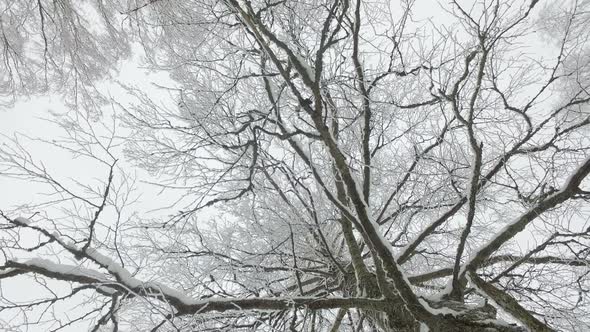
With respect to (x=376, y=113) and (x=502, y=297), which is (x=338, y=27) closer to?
(x=376, y=113)

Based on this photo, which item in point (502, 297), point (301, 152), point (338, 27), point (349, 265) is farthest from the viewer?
point (349, 265)

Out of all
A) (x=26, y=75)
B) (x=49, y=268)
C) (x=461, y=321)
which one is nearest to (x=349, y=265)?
(x=461, y=321)

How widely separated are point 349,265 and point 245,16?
2.96m

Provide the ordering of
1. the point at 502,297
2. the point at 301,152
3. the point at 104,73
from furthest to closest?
the point at 104,73 < the point at 301,152 < the point at 502,297

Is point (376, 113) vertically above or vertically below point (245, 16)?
above

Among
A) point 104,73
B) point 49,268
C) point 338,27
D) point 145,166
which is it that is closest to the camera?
point 49,268

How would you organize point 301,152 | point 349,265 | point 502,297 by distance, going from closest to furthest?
point 502,297 < point 301,152 < point 349,265

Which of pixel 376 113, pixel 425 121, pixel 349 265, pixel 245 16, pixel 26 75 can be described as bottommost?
pixel 349 265

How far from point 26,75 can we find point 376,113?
3.81m

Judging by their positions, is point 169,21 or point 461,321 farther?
point 169,21

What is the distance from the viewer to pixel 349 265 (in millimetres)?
4285

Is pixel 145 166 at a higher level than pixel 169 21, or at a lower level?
lower

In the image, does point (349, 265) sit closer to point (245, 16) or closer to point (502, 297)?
point (502, 297)

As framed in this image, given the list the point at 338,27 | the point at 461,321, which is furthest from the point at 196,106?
the point at 461,321
